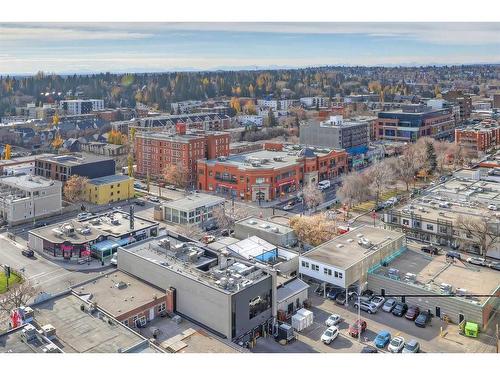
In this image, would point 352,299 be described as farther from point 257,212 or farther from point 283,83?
point 283,83

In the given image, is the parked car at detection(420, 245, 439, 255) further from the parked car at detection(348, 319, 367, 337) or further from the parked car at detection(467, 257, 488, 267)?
the parked car at detection(348, 319, 367, 337)

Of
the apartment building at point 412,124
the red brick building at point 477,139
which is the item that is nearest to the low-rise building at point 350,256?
the red brick building at point 477,139

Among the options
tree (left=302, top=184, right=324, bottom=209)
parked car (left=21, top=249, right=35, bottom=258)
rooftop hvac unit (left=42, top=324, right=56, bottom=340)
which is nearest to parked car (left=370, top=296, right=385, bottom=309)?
rooftop hvac unit (left=42, top=324, right=56, bottom=340)

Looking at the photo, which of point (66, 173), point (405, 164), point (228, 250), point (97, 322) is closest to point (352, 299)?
point (228, 250)

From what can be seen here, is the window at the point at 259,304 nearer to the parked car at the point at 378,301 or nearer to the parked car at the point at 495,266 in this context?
the parked car at the point at 378,301

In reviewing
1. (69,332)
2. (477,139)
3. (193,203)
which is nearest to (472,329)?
(69,332)
